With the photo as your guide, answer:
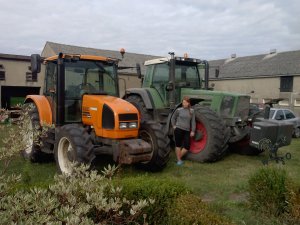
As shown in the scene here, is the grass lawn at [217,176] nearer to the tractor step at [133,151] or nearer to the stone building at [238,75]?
the tractor step at [133,151]

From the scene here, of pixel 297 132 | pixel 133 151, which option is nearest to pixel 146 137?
pixel 133 151

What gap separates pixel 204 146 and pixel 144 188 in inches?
172

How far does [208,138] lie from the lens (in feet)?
26.8

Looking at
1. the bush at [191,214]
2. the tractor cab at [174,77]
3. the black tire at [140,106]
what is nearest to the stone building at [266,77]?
the tractor cab at [174,77]

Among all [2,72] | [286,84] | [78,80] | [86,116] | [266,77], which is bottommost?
[86,116]

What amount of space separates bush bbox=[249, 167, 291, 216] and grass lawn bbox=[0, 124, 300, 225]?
0.16m

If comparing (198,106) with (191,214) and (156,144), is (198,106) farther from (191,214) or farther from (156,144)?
(191,214)

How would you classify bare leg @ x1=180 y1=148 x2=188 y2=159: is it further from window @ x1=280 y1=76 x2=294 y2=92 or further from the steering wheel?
window @ x1=280 y1=76 x2=294 y2=92

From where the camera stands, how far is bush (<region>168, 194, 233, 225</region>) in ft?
11.0

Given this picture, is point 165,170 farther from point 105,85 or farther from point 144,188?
point 144,188

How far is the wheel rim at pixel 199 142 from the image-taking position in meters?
8.41

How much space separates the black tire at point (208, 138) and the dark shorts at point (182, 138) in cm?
42

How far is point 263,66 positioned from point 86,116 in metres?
27.0

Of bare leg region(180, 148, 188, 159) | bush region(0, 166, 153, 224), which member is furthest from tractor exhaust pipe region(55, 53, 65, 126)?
bush region(0, 166, 153, 224)
